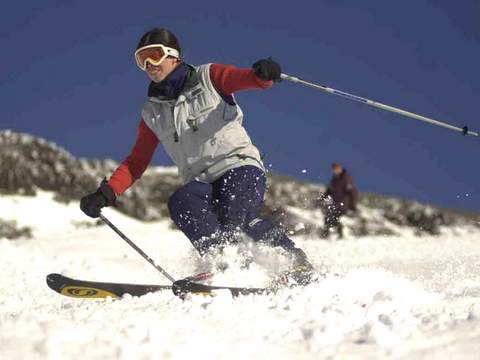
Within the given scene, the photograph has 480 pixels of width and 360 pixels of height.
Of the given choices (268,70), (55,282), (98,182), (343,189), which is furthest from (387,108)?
(98,182)

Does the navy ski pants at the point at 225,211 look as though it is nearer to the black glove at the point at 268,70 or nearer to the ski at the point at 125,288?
the ski at the point at 125,288

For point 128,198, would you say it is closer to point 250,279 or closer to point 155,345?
point 250,279

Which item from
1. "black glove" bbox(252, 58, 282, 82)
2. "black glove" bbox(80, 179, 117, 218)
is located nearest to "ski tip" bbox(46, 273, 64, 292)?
"black glove" bbox(80, 179, 117, 218)

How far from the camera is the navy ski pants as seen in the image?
15.8 ft

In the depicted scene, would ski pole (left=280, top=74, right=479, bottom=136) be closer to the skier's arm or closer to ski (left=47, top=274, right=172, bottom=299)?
ski (left=47, top=274, right=172, bottom=299)

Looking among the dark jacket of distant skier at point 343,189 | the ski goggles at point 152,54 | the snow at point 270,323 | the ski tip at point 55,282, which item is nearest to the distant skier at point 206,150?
the ski goggles at point 152,54

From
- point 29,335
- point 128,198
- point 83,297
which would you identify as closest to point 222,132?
point 83,297

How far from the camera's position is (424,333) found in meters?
2.54

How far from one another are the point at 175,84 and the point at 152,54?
35cm

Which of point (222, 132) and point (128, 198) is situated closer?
point (222, 132)

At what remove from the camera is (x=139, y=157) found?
18.7 feet

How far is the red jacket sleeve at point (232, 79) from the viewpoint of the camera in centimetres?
477

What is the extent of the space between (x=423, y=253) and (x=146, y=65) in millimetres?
6099

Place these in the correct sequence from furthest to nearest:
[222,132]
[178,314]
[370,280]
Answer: [222,132], [370,280], [178,314]
